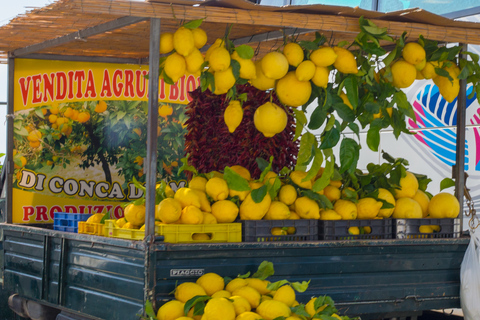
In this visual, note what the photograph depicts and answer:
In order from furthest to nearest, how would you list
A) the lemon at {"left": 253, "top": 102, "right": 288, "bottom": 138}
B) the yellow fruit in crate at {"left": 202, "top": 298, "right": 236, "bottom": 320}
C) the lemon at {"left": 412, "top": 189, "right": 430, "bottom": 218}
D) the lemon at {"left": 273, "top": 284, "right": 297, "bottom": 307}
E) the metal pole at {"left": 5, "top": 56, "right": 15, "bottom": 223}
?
the metal pole at {"left": 5, "top": 56, "right": 15, "bottom": 223} < the lemon at {"left": 412, "top": 189, "right": 430, "bottom": 218} < the lemon at {"left": 253, "top": 102, "right": 288, "bottom": 138} < the lemon at {"left": 273, "top": 284, "right": 297, "bottom": 307} < the yellow fruit in crate at {"left": 202, "top": 298, "right": 236, "bottom": 320}

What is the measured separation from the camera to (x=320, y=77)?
3.73 metres

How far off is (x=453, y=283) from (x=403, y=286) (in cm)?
41

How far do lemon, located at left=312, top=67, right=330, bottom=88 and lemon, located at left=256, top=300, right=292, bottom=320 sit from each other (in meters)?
1.24

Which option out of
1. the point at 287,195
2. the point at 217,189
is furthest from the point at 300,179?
the point at 217,189

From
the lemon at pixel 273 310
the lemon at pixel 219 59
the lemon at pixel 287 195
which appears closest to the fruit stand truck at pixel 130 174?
the lemon at pixel 219 59

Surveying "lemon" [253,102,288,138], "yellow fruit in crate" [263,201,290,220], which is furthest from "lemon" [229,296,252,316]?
"lemon" [253,102,288,138]

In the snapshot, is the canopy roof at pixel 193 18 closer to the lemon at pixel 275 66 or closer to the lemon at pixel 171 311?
the lemon at pixel 275 66

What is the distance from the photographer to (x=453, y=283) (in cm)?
417

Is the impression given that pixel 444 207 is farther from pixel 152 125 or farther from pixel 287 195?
pixel 152 125

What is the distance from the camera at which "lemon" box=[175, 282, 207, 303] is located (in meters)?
3.27

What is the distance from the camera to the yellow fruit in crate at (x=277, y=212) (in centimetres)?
377

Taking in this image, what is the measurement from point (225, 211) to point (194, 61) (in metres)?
0.83

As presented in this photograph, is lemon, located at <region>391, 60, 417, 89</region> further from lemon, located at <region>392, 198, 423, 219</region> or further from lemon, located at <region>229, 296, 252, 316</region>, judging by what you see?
lemon, located at <region>229, 296, 252, 316</region>

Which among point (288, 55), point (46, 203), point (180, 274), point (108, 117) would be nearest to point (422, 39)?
point (288, 55)
